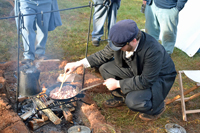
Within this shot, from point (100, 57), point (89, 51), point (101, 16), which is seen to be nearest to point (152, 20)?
point (101, 16)

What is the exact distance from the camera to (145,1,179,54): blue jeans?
4.37 meters

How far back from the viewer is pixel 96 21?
5586 mm

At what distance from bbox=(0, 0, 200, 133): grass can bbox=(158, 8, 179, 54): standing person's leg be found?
2.70 ft

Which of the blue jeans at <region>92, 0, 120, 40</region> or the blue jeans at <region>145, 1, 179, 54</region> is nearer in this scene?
the blue jeans at <region>145, 1, 179, 54</region>

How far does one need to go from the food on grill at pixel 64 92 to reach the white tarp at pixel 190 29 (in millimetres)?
4238

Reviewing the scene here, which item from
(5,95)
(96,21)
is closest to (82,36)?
(96,21)

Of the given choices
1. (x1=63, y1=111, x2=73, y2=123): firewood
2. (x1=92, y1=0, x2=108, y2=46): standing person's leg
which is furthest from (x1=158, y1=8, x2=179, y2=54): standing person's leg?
(x1=63, y1=111, x2=73, y2=123): firewood

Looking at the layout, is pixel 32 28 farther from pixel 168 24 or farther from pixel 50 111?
pixel 168 24

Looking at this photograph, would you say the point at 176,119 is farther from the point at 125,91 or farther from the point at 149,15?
the point at 149,15

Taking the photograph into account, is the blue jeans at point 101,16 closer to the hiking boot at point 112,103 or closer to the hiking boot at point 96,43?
the hiking boot at point 96,43

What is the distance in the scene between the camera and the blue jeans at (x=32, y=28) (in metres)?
3.81

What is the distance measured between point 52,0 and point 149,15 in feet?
8.39

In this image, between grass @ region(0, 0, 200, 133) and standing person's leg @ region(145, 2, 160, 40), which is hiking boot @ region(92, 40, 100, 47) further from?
standing person's leg @ region(145, 2, 160, 40)

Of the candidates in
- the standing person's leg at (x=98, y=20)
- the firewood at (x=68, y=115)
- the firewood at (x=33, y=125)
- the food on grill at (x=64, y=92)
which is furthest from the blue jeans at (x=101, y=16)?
the firewood at (x=33, y=125)
